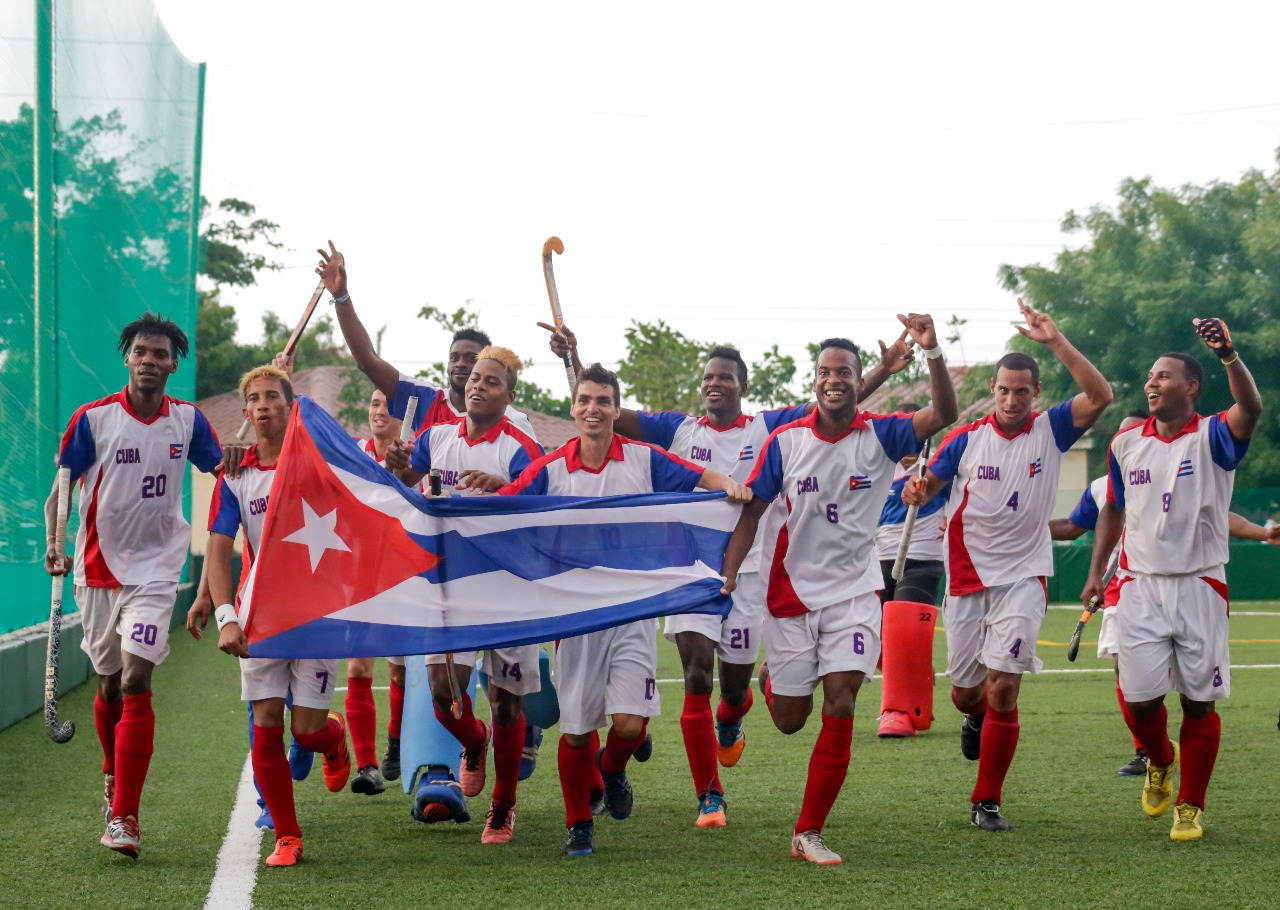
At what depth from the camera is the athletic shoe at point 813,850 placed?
20.1 feet

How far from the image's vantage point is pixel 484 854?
6.46 metres

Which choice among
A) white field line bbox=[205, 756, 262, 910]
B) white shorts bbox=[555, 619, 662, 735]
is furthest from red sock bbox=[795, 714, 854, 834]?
white field line bbox=[205, 756, 262, 910]

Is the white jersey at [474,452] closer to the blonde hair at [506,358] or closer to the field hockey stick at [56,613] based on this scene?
the blonde hair at [506,358]

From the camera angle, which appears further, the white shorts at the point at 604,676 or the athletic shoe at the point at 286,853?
the white shorts at the point at 604,676

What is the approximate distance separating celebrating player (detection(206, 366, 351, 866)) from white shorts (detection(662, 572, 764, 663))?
5.73 ft

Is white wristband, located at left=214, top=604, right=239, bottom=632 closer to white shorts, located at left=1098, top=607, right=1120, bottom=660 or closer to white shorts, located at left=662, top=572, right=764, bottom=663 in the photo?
white shorts, located at left=662, top=572, right=764, bottom=663

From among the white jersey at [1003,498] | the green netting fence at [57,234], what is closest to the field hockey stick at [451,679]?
the white jersey at [1003,498]

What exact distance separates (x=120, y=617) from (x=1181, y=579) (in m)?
4.74

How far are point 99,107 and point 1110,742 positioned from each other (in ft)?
29.9

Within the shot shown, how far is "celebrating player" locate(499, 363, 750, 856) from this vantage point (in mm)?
6539

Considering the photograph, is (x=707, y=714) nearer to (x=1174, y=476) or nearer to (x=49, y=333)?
(x=1174, y=476)

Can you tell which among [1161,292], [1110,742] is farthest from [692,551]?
[1161,292]

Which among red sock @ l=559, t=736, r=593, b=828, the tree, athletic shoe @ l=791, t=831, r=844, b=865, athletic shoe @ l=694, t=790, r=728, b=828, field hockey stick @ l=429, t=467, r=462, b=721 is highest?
the tree

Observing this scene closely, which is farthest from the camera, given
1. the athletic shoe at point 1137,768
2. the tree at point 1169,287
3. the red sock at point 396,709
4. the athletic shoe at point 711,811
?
the tree at point 1169,287
